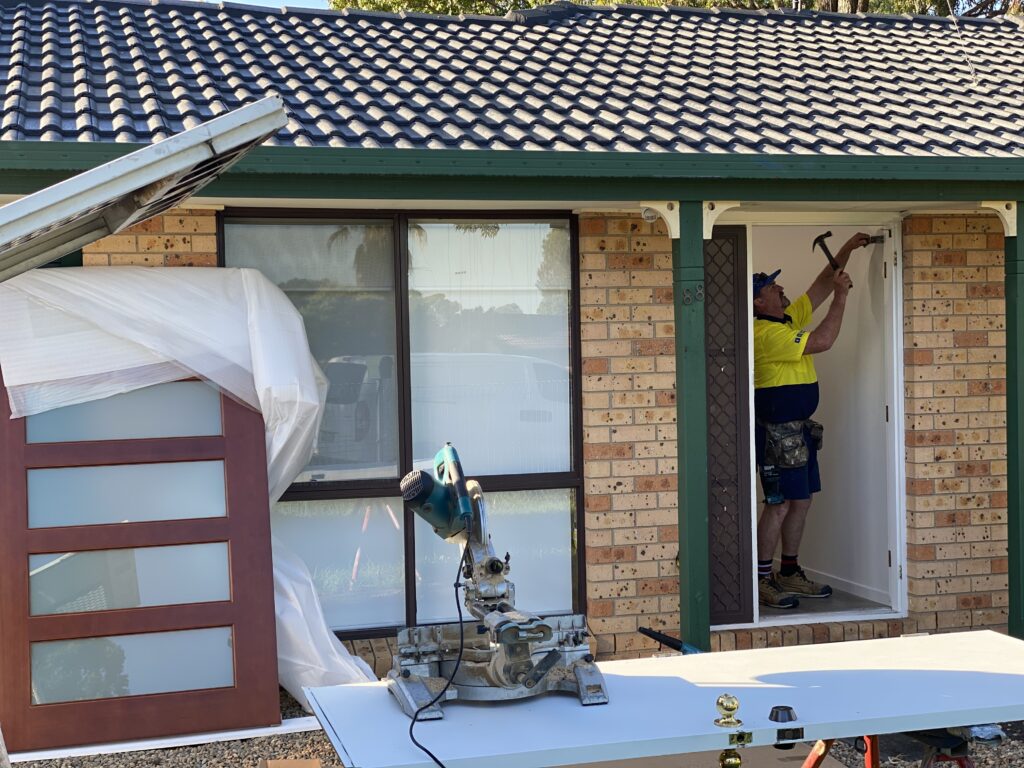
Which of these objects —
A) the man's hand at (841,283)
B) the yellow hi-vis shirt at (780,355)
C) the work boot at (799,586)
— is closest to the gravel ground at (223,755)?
the work boot at (799,586)

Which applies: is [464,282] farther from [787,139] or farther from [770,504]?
[770,504]

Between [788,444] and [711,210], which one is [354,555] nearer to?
[711,210]

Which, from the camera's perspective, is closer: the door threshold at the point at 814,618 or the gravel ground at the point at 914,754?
the gravel ground at the point at 914,754

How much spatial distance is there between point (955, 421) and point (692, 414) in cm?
216

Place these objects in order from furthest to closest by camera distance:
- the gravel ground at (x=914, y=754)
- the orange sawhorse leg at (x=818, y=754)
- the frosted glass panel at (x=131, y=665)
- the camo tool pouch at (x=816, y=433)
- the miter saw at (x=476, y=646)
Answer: the camo tool pouch at (x=816, y=433), the frosted glass panel at (x=131, y=665), the gravel ground at (x=914, y=754), the orange sawhorse leg at (x=818, y=754), the miter saw at (x=476, y=646)

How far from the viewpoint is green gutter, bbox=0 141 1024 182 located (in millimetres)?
5168

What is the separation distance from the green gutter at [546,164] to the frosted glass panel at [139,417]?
3.66 feet

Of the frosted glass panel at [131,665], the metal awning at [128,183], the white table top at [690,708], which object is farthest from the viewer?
the frosted glass panel at [131,665]

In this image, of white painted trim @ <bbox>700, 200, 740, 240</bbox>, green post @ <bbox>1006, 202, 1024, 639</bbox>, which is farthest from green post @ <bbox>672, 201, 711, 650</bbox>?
green post @ <bbox>1006, 202, 1024, 639</bbox>

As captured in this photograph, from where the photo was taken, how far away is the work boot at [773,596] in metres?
7.45

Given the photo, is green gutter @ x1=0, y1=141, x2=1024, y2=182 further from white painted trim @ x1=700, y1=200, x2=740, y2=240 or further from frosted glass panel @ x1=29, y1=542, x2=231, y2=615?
frosted glass panel @ x1=29, y1=542, x2=231, y2=615

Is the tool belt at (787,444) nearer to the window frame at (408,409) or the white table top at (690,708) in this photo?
the window frame at (408,409)

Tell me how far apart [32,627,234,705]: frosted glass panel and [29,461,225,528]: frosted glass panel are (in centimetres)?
55

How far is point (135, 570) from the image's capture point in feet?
18.3
